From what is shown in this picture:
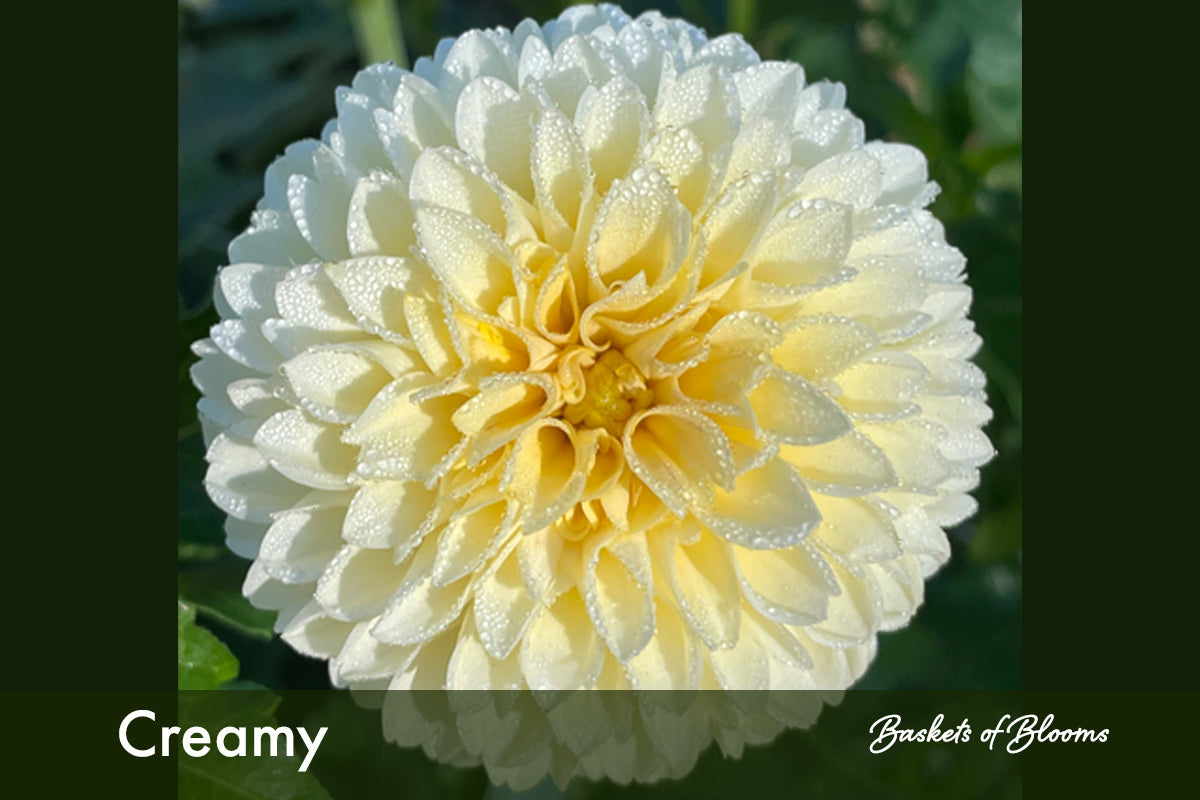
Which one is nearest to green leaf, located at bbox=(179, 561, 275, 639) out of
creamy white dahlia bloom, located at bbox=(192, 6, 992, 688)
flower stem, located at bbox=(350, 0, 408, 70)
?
creamy white dahlia bloom, located at bbox=(192, 6, 992, 688)

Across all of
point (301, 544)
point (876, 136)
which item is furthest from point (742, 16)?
point (301, 544)

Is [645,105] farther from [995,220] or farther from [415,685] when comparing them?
[995,220]

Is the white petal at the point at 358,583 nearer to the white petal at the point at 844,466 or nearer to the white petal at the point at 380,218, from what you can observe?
the white petal at the point at 380,218

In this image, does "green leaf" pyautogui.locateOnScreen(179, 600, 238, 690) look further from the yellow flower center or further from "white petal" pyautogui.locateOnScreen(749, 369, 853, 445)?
"white petal" pyautogui.locateOnScreen(749, 369, 853, 445)

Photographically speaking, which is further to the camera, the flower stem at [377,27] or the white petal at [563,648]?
the flower stem at [377,27]

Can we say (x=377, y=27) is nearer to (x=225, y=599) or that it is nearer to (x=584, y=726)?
(x=225, y=599)


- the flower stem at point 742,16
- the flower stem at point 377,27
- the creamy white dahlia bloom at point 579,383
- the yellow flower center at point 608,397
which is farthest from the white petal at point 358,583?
the flower stem at point 742,16
